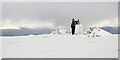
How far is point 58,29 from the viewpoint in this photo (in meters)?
10.9

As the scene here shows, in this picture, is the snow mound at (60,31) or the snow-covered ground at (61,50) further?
the snow mound at (60,31)

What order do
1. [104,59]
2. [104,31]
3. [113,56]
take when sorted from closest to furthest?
[104,59], [113,56], [104,31]

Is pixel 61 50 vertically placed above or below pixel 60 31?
below

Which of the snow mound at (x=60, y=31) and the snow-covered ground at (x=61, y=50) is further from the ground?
the snow mound at (x=60, y=31)

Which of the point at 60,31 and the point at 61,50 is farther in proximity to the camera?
the point at 60,31

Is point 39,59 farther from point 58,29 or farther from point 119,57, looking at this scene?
point 58,29

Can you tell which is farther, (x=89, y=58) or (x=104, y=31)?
(x=104, y=31)

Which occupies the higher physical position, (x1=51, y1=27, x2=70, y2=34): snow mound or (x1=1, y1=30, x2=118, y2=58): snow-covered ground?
(x1=51, y1=27, x2=70, y2=34): snow mound

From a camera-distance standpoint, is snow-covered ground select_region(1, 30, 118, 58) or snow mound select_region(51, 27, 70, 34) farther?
snow mound select_region(51, 27, 70, 34)

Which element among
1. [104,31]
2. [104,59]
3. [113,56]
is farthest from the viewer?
[104,31]

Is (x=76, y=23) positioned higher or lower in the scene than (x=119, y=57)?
higher

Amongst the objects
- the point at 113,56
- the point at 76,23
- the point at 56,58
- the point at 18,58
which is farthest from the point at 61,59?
the point at 76,23

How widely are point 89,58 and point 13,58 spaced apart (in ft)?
5.16

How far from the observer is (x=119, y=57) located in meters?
3.10
